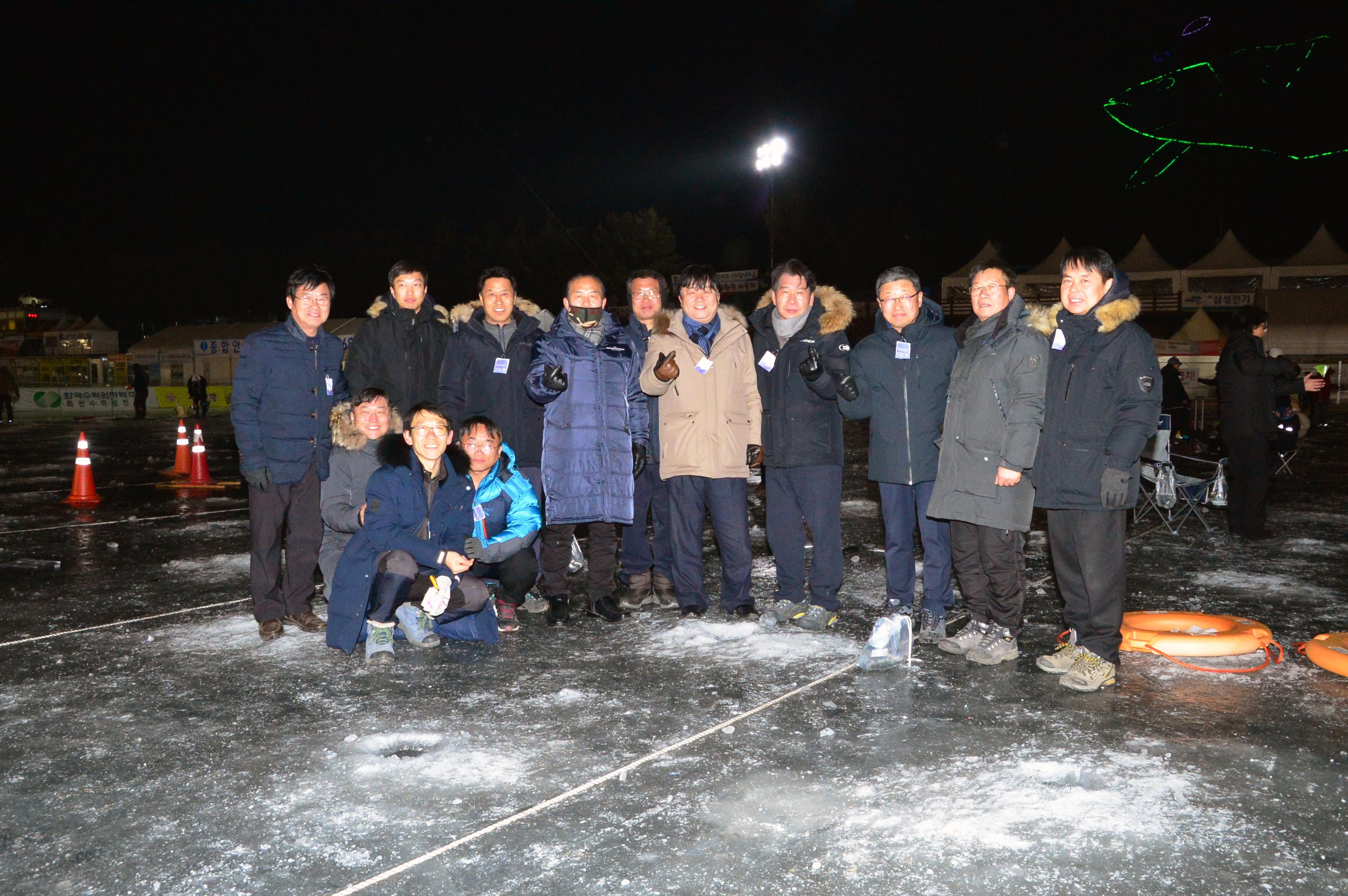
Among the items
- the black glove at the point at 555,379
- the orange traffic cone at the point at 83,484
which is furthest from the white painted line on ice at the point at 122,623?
the orange traffic cone at the point at 83,484

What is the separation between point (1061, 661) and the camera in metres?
4.39

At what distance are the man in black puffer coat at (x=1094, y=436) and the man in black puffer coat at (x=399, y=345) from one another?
3.35 metres

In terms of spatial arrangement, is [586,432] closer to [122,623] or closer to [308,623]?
[308,623]

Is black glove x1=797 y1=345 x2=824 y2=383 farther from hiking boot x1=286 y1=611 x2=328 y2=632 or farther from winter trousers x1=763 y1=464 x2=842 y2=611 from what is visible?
hiking boot x1=286 y1=611 x2=328 y2=632

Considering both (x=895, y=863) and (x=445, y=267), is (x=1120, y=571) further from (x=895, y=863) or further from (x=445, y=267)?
(x=445, y=267)

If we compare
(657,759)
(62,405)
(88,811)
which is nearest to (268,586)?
(88,811)

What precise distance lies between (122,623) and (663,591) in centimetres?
311

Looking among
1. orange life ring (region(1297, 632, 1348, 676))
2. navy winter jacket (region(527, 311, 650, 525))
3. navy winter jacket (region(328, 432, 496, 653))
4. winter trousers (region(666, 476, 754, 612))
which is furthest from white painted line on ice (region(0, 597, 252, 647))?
orange life ring (region(1297, 632, 1348, 676))

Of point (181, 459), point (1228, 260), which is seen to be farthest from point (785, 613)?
point (1228, 260)

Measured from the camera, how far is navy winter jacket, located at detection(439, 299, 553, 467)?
18.3 feet

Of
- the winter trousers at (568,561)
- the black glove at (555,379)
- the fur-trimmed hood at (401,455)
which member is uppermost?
the black glove at (555,379)

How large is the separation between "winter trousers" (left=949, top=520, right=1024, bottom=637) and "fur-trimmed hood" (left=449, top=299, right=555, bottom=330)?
2.65 meters

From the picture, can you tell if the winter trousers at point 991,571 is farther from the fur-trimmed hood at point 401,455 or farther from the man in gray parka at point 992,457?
the fur-trimmed hood at point 401,455

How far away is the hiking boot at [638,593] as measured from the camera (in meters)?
5.60
